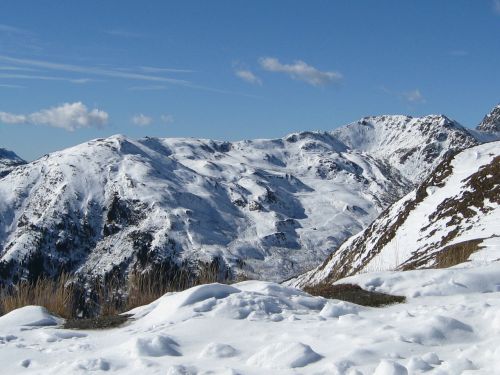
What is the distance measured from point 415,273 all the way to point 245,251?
594 feet

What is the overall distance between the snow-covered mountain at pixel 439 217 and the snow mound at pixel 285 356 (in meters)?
25.0

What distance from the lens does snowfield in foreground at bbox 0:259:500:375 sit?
7027 mm

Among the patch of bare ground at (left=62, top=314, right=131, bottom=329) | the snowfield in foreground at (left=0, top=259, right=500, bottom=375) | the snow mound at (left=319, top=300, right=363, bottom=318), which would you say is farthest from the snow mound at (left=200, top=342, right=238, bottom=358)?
the patch of bare ground at (left=62, top=314, right=131, bottom=329)

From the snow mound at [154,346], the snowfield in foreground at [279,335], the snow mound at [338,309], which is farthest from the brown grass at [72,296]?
the snow mound at [338,309]

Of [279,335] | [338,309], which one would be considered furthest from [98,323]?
[338,309]

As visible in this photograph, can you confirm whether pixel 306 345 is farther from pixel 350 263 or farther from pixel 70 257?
pixel 70 257

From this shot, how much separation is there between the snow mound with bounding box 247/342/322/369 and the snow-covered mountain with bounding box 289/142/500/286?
24976mm

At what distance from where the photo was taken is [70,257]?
18288cm

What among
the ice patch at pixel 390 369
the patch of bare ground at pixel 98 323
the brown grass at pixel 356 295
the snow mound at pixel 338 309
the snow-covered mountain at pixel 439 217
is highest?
the snow-covered mountain at pixel 439 217

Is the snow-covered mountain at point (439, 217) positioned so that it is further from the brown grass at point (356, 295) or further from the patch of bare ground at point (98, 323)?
the patch of bare ground at point (98, 323)

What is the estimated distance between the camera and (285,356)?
7160 millimetres

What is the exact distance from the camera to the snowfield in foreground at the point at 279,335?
703 cm

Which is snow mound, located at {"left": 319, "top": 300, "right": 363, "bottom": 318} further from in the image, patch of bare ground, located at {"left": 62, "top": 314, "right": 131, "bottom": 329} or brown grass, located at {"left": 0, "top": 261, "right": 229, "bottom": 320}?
brown grass, located at {"left": 0, "top": 261, "right": 229, "bottom": 320}

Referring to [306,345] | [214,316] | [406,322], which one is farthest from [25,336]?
[406,322]
